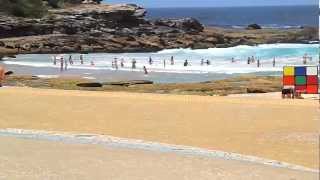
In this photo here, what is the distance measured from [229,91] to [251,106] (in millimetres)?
12135

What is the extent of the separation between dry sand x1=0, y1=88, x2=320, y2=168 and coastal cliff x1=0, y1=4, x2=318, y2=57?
43.4 meters

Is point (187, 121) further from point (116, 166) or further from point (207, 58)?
point (207, 58)

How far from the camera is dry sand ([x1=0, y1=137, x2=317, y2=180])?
301 inches

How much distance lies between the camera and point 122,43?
67.5m

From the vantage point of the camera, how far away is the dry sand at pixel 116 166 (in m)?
7.65

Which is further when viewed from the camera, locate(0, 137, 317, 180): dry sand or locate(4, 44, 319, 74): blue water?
locate(4, 44, 319, 74): blue water

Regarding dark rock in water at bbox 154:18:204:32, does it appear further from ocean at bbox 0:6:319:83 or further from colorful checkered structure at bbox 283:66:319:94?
colorful checkered structure at bbox 283:66:319:94

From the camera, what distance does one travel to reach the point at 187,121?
44.3ft

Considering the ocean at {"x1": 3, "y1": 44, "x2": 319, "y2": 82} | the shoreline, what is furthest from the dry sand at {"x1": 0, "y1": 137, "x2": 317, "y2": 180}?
the ocean at {"x1": 3, "y1": 44, "x2": 319, "y2": 82}

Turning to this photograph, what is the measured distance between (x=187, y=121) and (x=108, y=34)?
58772mm

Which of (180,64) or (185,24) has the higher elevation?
(185,24)

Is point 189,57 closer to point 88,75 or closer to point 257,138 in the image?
point 88,75

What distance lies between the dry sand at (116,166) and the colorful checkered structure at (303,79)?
52.9 ft

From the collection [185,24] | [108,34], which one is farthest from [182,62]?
[185,24]
